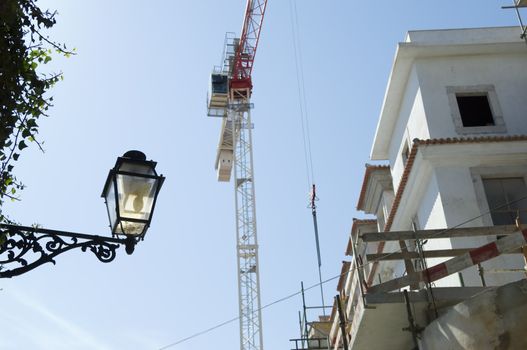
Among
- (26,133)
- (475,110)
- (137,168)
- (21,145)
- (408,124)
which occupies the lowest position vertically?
(137,168)

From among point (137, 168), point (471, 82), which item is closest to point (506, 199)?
point (471, 82)

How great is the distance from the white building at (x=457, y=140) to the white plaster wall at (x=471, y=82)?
0.09 feet

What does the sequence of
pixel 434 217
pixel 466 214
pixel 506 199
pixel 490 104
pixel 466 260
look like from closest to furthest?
pixel 466 260 → pixel 466 214 → pixel 506 199 → pixel 434 217 → pixel 490 104

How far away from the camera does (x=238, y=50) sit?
59.8 metres

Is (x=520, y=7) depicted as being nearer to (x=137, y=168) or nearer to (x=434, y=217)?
(x=434, y=217)

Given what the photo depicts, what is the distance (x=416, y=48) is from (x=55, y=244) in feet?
50.7

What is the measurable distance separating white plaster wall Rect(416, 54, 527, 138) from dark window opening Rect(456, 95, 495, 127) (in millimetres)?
365

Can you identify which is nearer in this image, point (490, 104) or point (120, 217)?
point (120, 217)

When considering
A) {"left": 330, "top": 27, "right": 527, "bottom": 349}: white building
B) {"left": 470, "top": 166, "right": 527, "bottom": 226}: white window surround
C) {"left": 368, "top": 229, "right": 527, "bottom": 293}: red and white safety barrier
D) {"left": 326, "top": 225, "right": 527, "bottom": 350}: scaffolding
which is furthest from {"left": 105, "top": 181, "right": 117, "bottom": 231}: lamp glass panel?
{"left": 470, "top": 166, "right": 527, "bottom": 226}: white window surround

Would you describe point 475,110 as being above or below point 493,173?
above

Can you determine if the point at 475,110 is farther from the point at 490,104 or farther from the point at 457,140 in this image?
→ the point at 457,140

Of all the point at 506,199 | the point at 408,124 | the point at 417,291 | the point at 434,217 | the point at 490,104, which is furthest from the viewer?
the point at 408,124

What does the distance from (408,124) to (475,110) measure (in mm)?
2001

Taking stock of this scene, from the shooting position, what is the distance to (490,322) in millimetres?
8109
